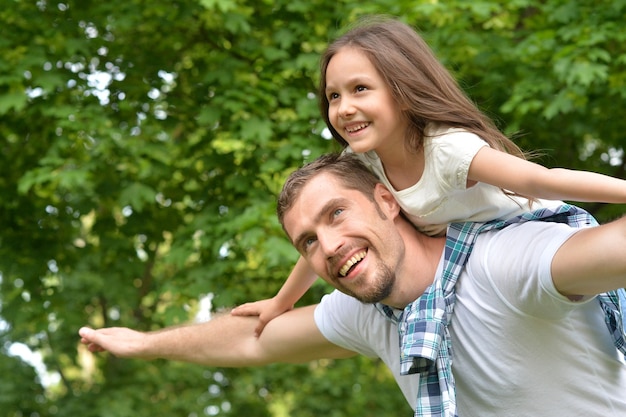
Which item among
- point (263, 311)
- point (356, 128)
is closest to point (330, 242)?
point (356, 128)

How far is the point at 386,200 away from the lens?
2.49 metres

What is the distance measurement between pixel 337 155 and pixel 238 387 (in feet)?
16.4

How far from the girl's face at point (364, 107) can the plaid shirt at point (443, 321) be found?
299mm

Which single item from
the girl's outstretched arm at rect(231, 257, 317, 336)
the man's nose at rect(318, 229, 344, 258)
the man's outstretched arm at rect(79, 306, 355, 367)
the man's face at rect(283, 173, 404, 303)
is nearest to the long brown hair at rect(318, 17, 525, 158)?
the man's face at rect(283, 173, 404, 303)

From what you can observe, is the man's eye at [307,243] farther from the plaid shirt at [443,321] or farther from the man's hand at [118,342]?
the man's hand at [118,342]

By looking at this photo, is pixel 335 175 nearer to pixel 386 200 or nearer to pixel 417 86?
pixel 386 200

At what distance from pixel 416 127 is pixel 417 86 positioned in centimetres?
11

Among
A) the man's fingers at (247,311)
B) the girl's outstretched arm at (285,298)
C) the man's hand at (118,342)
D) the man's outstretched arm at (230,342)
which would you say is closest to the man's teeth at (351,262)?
the girl's outstretched arm at (285,298)

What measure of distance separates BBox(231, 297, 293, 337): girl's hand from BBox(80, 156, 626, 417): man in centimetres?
47

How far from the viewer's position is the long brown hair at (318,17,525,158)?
2.37 metres

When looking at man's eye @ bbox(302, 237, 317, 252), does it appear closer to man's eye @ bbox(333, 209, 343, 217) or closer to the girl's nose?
man's eye @ bbox(333, 209, 343, 217)

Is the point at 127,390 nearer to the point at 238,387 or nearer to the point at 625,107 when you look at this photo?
the point at 238,387

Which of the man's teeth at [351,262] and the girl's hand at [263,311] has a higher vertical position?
the man's teeth at [351,262]

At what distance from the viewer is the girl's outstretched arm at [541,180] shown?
192cm
